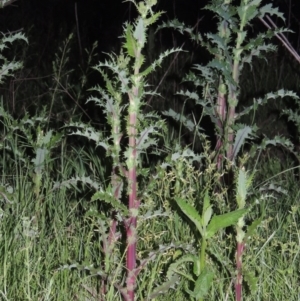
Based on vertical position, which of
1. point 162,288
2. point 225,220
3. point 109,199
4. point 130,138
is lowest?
point 162,288

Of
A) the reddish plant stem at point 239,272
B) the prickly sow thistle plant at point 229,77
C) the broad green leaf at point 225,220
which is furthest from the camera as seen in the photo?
the prickly sow thistle plant at point 229,77

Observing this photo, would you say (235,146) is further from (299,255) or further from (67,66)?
(67,66)

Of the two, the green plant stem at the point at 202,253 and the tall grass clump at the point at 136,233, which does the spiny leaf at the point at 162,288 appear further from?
the green plant stem at the point at 202,253

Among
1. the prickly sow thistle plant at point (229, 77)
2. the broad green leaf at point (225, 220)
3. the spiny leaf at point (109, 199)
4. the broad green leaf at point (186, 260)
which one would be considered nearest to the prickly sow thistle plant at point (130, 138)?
the spiny leaf at point (109, 199)

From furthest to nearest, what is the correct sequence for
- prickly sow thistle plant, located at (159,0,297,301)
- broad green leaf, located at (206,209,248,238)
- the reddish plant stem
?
prickly sow thistle plant, located at (159,0,297,301) → the reddish plant stem → broad green leaf, located at (206,209,248,238)

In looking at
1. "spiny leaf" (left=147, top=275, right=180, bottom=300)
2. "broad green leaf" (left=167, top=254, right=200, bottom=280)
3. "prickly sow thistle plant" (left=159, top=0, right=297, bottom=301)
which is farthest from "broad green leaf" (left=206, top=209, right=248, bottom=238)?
"prickly sow thistle plant" (left=159, top=0, right=297, bottom=301)

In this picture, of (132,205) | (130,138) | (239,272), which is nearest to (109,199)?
(132,205)

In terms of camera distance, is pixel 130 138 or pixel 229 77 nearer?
pixel 130 138

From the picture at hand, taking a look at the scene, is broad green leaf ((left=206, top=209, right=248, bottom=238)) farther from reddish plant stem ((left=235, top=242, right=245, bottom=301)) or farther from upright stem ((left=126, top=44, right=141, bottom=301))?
upright stem ((left=126, top=44, right=141, bottom=301))

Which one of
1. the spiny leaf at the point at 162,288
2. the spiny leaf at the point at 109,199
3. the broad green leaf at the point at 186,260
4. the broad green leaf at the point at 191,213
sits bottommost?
the spiny leaf at the point at 162,288

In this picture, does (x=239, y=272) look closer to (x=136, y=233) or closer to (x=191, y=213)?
(x=191, y=213)

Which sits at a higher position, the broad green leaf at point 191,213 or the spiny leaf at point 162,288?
the broad green leaf at point 191,213

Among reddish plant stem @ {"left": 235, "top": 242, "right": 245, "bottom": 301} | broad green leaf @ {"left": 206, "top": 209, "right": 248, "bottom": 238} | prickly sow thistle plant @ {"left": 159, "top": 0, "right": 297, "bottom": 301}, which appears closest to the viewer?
broad green leaf @ {"left": 206, "top": 209, "right": 248, "bottom": 238}

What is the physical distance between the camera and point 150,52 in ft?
21.6
